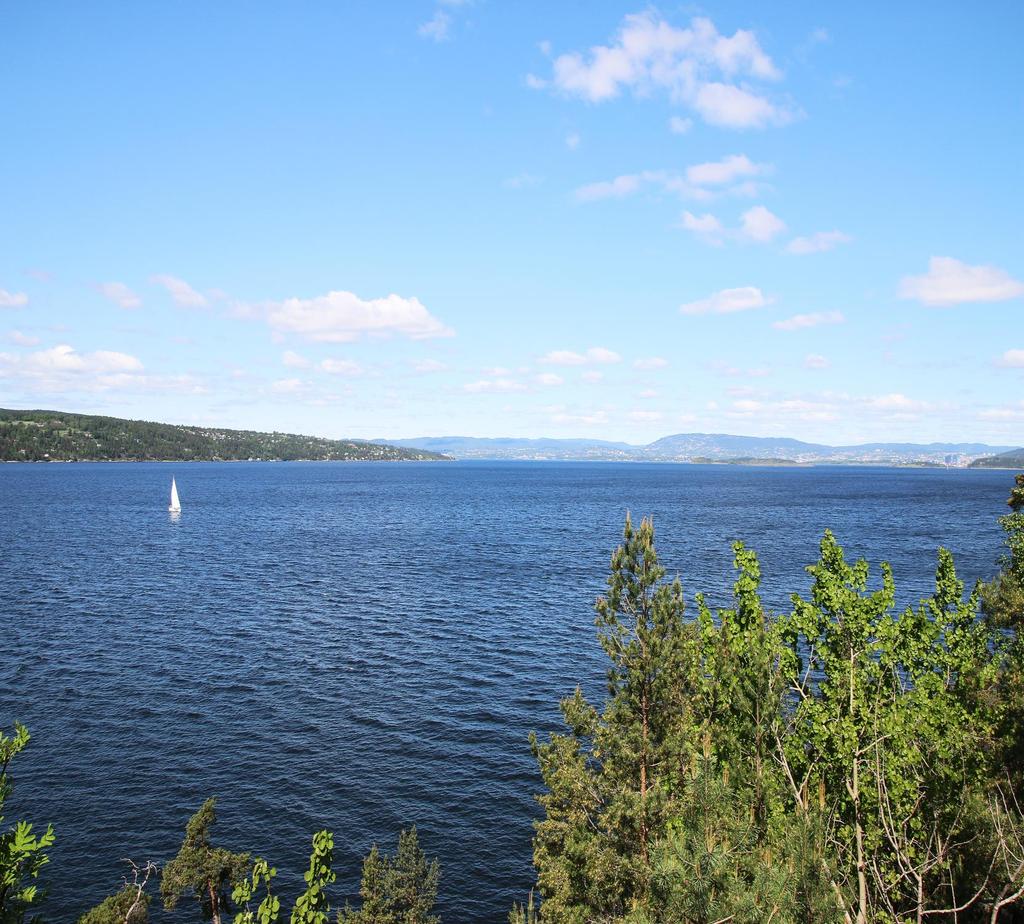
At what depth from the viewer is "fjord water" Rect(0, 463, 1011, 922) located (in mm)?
34312

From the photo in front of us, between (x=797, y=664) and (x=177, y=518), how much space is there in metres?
147

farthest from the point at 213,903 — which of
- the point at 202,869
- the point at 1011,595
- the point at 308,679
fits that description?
the point at 1011,595

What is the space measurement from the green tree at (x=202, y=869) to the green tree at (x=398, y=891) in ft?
16.1

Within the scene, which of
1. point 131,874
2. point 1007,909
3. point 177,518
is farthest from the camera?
point 177,518

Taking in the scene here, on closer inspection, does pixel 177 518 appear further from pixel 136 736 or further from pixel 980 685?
pixel 980 685

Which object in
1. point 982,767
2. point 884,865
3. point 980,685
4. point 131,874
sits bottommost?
point 131,874

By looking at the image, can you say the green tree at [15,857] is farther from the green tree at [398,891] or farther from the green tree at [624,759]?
the green tree at [624,759]

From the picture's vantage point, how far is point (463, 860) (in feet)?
107

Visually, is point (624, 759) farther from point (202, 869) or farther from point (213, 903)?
point (213, 903)

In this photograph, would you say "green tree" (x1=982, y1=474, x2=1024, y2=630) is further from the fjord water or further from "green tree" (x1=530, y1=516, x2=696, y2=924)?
the fjord water

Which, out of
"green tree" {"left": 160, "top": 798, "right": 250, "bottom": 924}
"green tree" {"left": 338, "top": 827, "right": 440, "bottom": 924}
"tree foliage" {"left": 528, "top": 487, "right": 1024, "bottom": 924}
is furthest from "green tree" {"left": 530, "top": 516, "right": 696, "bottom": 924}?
"green tree" {"left": 160, "top": 798, "right": 250, "bottom": 924}

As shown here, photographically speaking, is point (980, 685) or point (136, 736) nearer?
point (980, 685)

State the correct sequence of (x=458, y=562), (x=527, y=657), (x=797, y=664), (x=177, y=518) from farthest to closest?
(x=177, y=518)
(x=458, y=562)
(x=527, y=657)
(x=797, y=664)

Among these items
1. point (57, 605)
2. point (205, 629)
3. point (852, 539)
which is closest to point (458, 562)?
point (205, 629)
